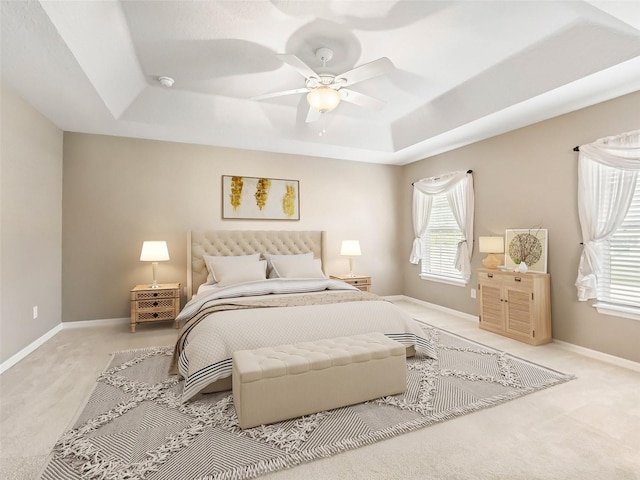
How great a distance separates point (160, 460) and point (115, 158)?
4.13 metres

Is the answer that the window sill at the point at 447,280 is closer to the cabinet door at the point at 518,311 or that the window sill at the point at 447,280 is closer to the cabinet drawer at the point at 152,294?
the cabinet door at the point at 518,311

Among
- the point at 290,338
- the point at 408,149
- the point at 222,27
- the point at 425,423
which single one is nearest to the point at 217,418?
the point at 290,338

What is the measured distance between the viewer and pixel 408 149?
A: 17.4 feet

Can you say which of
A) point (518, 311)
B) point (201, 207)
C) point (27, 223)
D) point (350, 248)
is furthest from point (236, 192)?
point (518, 311)

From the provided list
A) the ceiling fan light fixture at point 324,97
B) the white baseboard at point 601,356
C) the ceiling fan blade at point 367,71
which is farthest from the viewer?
the white baseboard at point 601,356

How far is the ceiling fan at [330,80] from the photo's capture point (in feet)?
8.78

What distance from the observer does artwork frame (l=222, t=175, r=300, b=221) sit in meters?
5.18

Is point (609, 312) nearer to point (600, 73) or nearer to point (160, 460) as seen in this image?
point (600, 73)

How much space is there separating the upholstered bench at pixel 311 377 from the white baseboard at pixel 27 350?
2.38m

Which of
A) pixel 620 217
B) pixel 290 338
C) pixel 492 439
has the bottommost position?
pixel 492 439

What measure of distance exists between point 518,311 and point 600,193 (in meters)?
1.48

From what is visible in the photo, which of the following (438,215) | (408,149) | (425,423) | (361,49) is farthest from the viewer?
(438,215)

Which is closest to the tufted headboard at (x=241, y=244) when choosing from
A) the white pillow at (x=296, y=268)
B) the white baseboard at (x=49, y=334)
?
the white pillow at (x=296, y=268)

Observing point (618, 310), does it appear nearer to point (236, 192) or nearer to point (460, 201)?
point (460, 201)
